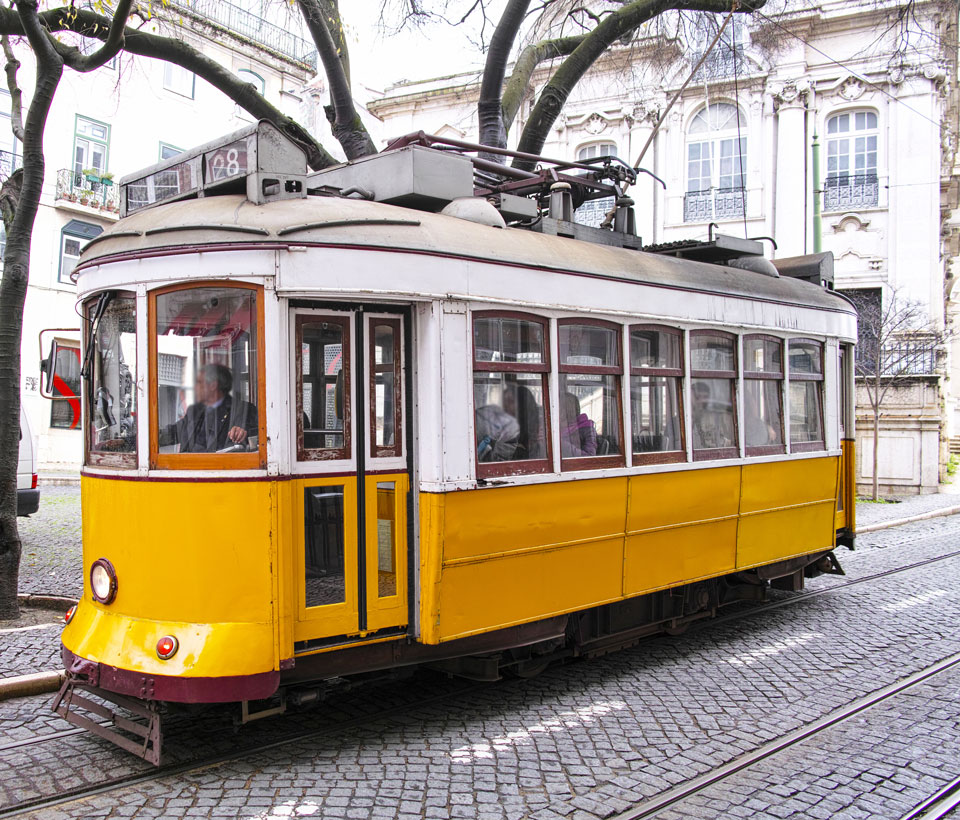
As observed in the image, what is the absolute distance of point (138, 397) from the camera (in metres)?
4.84

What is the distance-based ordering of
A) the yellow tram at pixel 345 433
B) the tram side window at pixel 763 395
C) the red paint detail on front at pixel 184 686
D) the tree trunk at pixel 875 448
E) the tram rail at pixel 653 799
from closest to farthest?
the tram rail at pixel 653 799
the red paint detail on front at pixel 184 686
the yellow tram at pixel 345 433
the tram side window at pixel 763 395
the tree trunk at pixel 875 448

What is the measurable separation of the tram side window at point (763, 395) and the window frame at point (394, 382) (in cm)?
343

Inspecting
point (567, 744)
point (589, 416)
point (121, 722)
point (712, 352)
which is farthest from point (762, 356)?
point (121, 722)

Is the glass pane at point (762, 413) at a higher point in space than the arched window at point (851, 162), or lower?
lower

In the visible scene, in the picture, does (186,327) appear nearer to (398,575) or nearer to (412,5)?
(398,575)

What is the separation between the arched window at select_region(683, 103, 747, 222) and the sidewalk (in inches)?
334

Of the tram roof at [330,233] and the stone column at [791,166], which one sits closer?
the tram roof at [330,233]

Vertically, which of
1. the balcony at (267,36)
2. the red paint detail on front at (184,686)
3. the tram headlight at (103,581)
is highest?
the balcony at (267,36)

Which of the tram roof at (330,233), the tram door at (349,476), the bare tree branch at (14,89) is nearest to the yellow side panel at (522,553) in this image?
the tram door at (349,476)

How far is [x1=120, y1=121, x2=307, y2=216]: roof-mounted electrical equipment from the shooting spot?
502 cm

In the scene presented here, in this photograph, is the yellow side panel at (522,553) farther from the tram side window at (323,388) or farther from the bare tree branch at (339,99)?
the bare tree branch at (339,99)

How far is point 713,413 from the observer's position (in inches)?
280

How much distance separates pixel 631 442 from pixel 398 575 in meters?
2.02

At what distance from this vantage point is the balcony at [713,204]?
23.6 meters
